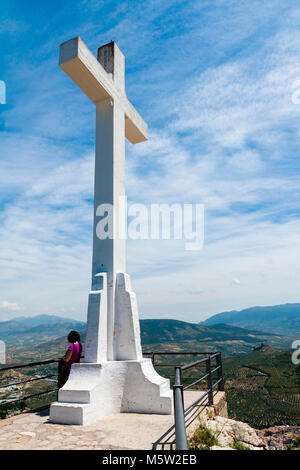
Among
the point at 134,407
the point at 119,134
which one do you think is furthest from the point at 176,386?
the point at 119,134

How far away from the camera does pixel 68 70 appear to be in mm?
6562

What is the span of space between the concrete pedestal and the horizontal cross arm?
18.5ft

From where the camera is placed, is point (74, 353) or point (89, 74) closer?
point (74, 353)

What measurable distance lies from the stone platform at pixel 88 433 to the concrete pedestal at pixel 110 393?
0.49 feet

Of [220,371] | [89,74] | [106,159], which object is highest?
[89,74]

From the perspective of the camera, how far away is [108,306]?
639cm

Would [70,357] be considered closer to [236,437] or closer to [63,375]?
[63,375]

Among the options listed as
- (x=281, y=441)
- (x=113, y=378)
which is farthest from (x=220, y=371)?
(x=113, y=378)

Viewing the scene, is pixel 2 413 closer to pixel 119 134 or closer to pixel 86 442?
pixel 86 442

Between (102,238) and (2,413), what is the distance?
162 inches

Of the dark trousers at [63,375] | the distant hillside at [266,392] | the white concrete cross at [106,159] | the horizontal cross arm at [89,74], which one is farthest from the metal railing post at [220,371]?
the distant hillside at [266,392]

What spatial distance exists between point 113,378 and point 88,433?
1.29 meters

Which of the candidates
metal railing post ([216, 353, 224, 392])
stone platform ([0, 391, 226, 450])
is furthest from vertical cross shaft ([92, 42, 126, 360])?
metal railing post ([216, 353, 224, 392])

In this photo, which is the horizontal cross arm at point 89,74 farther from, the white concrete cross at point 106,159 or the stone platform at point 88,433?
the stone platform at point 88,433
